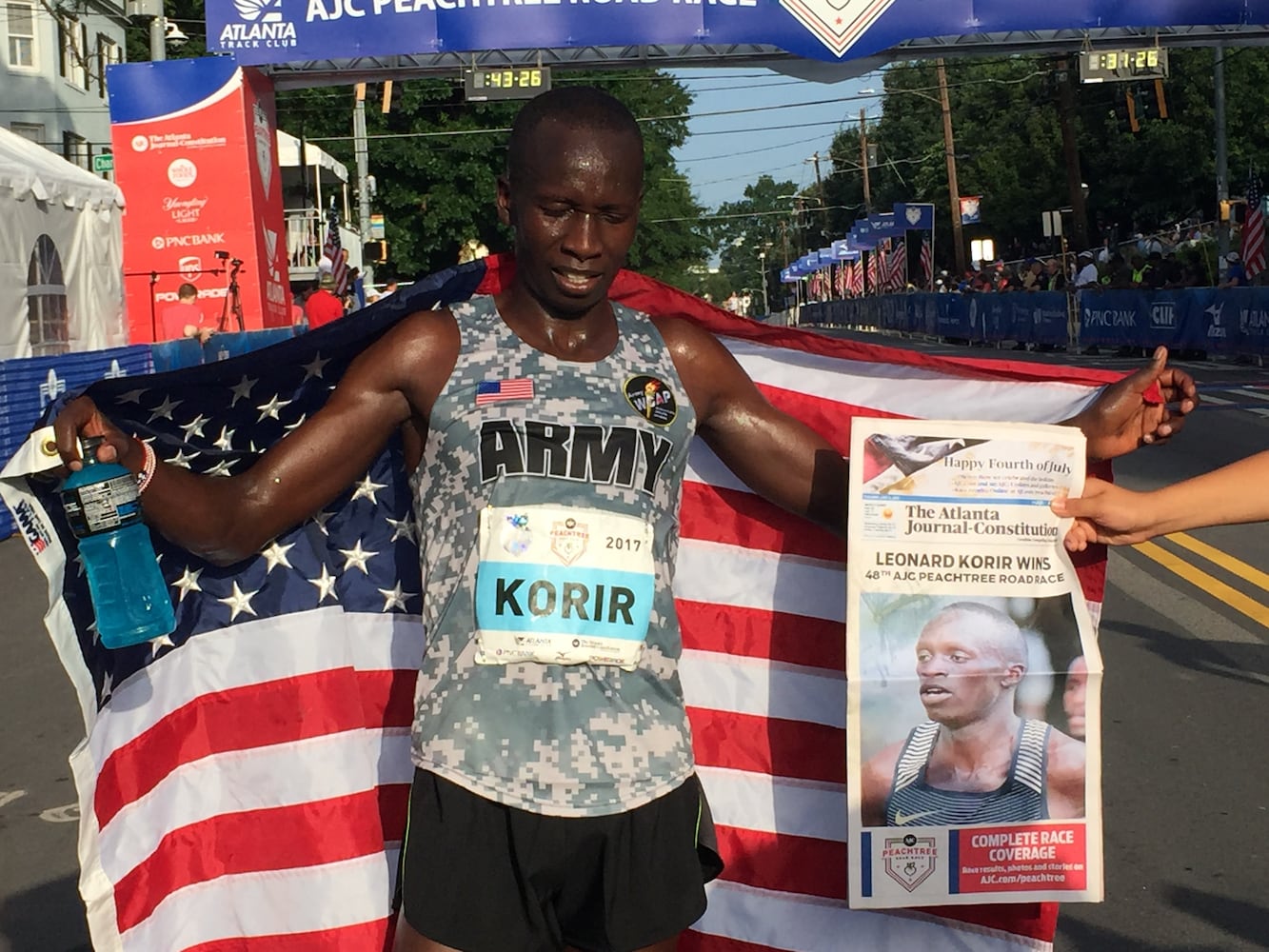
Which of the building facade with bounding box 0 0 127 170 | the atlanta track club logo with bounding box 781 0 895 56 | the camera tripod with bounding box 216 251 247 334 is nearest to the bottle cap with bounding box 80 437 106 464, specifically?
the atlanta track club logo with bounding box 781 0 895 56

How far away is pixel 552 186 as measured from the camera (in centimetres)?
262

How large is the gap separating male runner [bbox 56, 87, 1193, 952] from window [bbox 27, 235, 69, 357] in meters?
14.3

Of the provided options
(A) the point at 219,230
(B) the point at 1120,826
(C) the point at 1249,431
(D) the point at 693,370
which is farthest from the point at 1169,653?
(A) the point at 219,230

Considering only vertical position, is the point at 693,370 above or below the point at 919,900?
above

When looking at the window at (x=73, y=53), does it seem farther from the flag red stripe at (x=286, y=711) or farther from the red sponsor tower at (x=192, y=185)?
the flag red stripe at (x=286, y=711)

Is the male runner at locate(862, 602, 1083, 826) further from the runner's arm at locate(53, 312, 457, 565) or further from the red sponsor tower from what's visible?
the red sponsor tower

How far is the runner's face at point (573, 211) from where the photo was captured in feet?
8.59

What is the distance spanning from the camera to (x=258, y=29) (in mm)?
20250

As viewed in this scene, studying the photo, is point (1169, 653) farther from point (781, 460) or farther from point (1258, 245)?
point (1258, 245)

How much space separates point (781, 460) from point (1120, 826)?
2700 mm

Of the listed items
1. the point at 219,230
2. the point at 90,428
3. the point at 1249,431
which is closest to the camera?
the point at 90,428

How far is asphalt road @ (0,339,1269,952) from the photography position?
4.43 metres

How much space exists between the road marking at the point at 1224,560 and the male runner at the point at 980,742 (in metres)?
6.10

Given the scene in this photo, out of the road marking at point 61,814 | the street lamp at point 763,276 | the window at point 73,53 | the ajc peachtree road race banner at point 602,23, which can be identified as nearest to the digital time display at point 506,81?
the ajc peachtree road race banner at point 602,23
